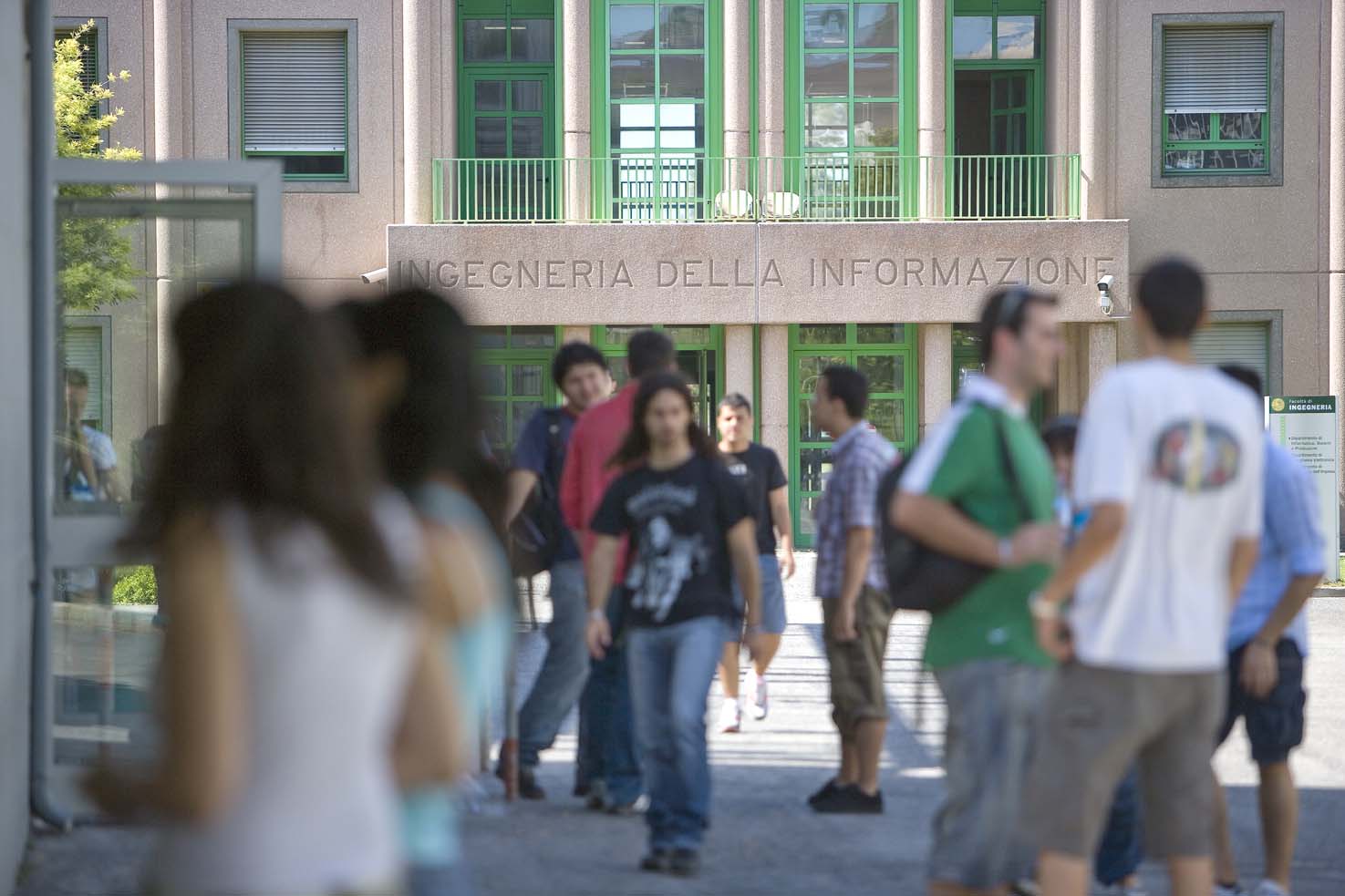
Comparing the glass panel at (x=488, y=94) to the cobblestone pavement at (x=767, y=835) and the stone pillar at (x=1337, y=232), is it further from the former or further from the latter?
the cobblestone pavement at (x=767, y=835)

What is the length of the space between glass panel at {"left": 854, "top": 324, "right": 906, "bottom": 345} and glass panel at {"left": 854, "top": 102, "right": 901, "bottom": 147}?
2485 mm

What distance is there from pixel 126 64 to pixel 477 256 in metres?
5.30

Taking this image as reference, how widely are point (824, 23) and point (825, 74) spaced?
2.24 feet

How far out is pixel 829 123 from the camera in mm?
24703

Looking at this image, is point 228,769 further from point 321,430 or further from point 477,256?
point 477,256

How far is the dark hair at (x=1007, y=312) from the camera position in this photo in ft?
15.1

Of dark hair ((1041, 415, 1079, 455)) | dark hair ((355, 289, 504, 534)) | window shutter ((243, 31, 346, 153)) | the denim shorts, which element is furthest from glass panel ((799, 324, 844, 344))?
dark hair ((355, 289, 504, 534))

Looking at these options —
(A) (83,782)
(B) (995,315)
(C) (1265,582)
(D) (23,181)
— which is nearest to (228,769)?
(A) (83,782)

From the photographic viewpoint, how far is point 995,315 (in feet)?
15.3

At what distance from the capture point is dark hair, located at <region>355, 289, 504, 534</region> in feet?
10.6

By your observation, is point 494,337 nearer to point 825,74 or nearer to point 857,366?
point 857,366

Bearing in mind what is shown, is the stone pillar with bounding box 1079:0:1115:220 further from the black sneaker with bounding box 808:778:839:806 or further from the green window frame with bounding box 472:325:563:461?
the black sneaker with bounding box 808:778:839:806

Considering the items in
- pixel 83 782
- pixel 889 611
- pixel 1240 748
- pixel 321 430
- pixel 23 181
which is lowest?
pixel 1240 748

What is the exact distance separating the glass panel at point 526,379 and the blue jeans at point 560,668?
665 inches
